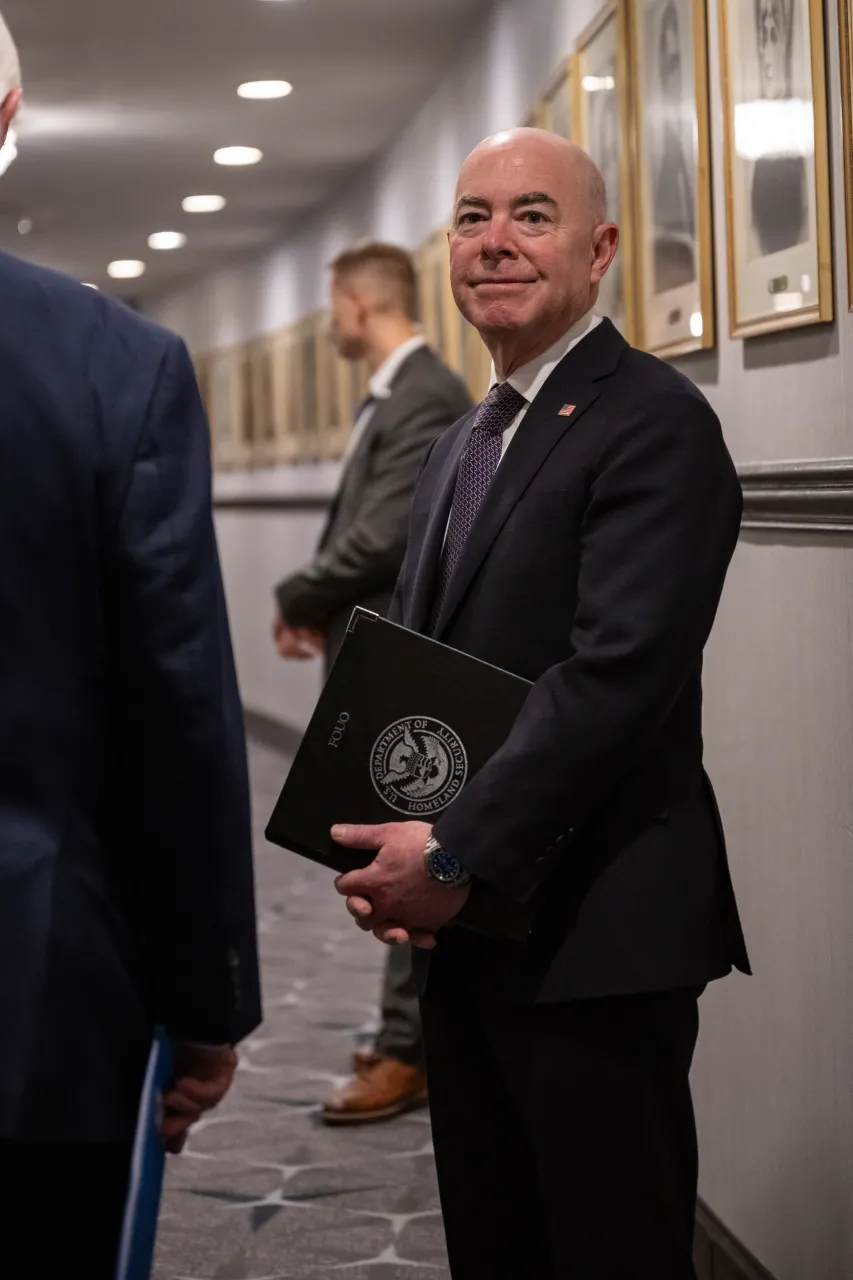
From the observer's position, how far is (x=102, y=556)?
1.44 m

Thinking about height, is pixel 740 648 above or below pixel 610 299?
below

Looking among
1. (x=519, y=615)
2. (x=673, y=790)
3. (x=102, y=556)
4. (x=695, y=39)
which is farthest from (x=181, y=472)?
(x=695, y=39)

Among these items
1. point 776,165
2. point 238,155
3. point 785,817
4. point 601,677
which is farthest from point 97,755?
point 238,155

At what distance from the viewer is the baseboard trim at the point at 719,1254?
2928mm

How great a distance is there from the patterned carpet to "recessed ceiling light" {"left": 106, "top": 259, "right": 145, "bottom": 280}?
9.59m

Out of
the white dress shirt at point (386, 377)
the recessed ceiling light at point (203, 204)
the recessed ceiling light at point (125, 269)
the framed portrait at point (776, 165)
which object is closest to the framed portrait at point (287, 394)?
the recessed ceiling light at point (203, 204)

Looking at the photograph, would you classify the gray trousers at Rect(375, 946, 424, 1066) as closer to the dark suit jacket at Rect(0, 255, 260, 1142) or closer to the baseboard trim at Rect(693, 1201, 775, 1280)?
the baseboard trim at Rect(693, 1201, 775, 1280)

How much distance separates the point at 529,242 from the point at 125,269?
42.6 feet

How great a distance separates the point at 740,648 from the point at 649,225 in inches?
41.9

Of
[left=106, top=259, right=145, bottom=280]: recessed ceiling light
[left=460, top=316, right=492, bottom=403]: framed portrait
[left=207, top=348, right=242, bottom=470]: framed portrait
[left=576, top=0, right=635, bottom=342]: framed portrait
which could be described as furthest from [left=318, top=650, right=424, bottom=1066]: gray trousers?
[left=106, top=259, right=145, bottom=280]: recessed ceiling light

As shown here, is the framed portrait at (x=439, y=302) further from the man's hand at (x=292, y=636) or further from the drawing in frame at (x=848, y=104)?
the drawing in frame at (x=848, y=104)

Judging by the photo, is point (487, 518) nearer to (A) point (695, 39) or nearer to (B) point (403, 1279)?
(A) point (695, 39)

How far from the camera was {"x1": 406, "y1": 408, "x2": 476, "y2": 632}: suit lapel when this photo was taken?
2.22 meters

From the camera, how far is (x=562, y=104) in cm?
462
